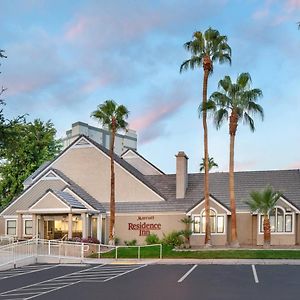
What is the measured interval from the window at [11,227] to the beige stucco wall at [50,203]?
17.9 feet

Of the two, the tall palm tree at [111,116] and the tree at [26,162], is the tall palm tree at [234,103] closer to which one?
the tall palm tree at [111,116]

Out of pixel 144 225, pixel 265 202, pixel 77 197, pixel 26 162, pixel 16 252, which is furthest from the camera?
pixel 26 162

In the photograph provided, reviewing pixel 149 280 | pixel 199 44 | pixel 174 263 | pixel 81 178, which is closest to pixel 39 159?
pixel 81 178

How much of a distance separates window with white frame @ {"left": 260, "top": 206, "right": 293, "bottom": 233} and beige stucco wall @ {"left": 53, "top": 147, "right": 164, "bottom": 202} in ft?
31.4

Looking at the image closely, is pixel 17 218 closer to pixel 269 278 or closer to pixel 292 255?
pixel 292 255

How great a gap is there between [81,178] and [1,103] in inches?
1403

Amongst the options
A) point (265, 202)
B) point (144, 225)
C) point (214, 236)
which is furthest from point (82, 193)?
point (265, 202)

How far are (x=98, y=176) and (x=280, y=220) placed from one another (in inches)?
633

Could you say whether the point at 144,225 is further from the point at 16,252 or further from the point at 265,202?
the point at 16,252

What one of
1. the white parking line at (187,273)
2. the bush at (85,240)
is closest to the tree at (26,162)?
the bush at (85,240)

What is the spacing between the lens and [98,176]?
50.8 metres

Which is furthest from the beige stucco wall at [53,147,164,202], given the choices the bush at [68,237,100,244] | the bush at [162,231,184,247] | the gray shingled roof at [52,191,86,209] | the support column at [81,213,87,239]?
the bush at [68,237,100,244]

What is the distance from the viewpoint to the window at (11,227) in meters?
50.3

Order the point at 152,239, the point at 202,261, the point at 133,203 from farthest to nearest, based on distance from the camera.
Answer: the point at 133,203
the point at 152,239
the point at 202,261
